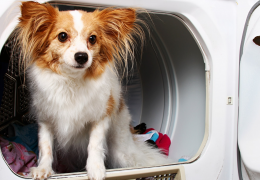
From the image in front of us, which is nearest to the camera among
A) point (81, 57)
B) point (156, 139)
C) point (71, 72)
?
point (81, 57)

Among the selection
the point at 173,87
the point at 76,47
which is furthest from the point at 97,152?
the point at 173,87

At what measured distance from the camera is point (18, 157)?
1.40 metres

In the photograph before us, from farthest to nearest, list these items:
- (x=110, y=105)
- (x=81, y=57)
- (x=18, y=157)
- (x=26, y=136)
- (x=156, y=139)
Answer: (x=156, y=139), (x=26, y=136), (x=110, y=105), (x=18, y=157), (x=81, y=57)

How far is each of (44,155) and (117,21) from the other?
37.5 inches

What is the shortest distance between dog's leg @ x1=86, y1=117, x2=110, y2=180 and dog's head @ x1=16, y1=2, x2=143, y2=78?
341 millimetres

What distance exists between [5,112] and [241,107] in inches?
74.3

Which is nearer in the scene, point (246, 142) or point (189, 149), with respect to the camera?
point (246, 142)

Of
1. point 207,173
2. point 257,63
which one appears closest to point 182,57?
point 257,63

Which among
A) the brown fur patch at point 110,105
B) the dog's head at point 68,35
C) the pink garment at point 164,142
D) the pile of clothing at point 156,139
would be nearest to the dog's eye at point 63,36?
the dog's head at point 68,35

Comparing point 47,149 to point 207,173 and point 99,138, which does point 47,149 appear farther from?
point 207,173

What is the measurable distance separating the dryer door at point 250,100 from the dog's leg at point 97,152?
1.00m

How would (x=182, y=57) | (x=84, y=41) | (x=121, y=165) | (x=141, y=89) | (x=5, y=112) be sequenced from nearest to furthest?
(x=84, y=41) → (x=121, y=165) → (x=5, y=112) → (x=182, y=57) → (x=141, y=89)

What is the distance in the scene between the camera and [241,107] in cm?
162

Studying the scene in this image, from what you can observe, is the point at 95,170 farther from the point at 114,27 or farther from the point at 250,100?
the point at 250,100
